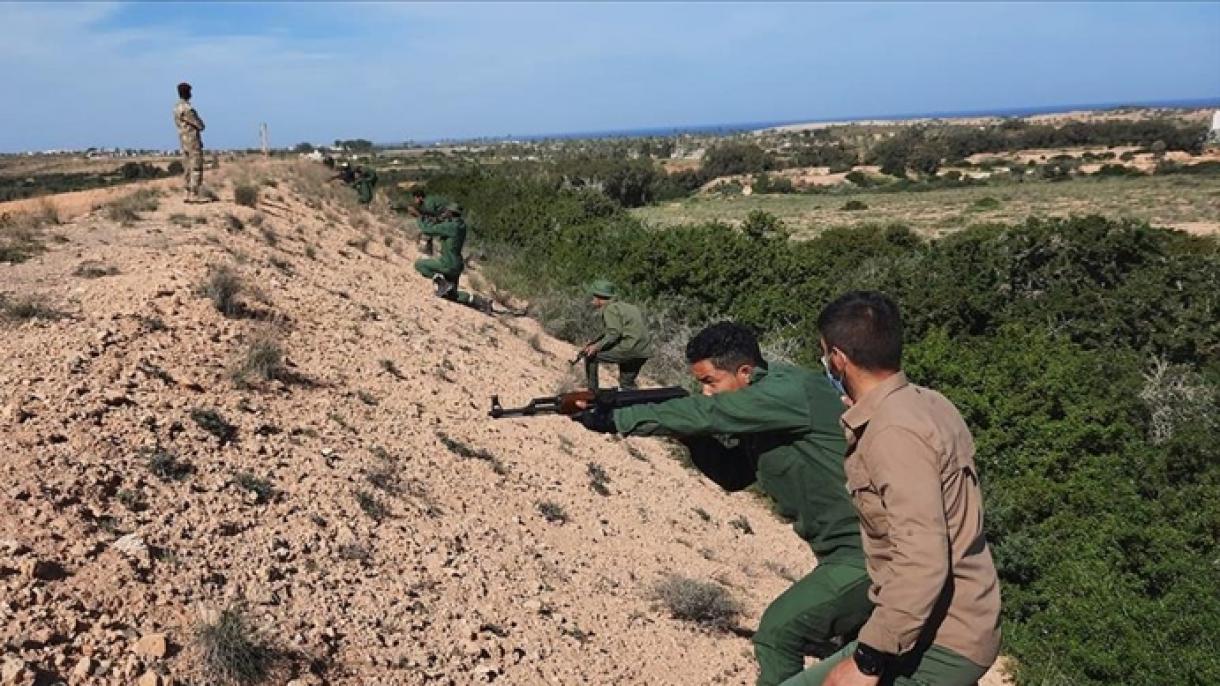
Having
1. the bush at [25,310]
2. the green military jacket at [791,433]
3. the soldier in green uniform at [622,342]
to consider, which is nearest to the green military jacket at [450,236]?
the soldier in green uniform at [622,342]

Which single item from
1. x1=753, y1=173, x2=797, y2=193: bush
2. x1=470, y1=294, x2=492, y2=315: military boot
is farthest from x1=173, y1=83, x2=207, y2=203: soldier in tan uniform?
x1=753, y1=173, x2=797, y2=193: bush

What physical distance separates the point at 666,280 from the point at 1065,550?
9.95m

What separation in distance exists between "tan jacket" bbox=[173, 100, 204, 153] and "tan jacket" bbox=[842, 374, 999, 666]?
12921 mm

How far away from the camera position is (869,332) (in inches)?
95.4

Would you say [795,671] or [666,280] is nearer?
[795,671]

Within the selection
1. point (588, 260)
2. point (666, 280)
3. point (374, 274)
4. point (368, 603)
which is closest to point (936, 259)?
point (666, 280)

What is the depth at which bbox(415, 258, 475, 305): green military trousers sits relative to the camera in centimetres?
1381

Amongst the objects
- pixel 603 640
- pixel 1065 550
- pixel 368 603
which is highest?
pixel 368 603

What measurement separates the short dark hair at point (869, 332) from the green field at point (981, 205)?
30513 millimetres

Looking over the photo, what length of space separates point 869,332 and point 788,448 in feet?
2.67

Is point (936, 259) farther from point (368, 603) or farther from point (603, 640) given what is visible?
point (368, 603)

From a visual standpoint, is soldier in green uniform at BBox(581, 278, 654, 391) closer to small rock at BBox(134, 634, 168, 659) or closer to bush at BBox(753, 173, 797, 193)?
small rock at BBox(134, 634, 168, 659)

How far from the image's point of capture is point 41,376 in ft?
19.2

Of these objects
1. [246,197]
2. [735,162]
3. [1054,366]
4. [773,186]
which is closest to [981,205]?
[773,186]
